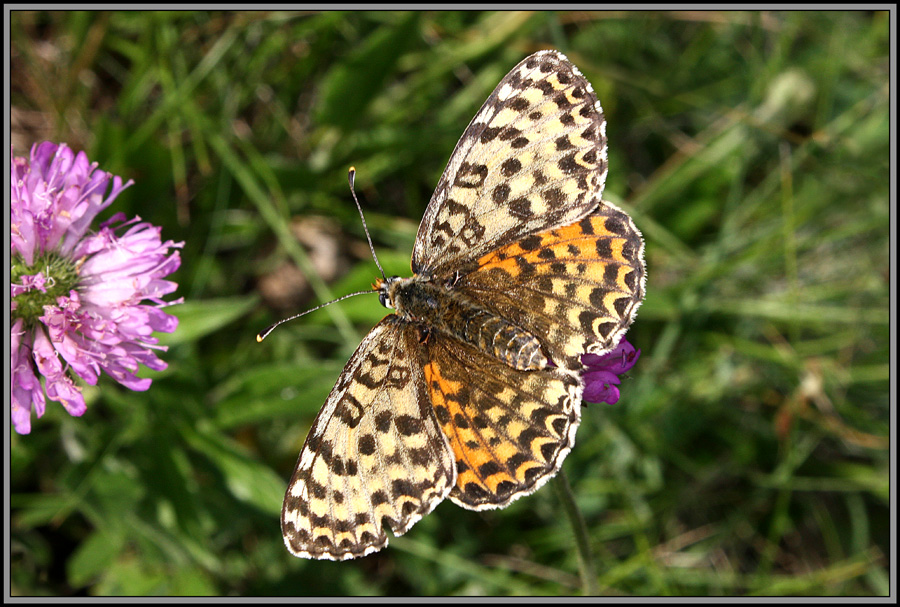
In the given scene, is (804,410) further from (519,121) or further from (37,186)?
(37,186)

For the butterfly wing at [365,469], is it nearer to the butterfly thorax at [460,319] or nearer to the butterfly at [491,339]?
the butterfly at [491,339]

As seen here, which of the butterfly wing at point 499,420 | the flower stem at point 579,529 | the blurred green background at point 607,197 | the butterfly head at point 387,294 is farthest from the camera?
the blurred green background at point 607,197

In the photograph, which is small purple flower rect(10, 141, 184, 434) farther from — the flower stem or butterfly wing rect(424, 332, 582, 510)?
A: the flower stem

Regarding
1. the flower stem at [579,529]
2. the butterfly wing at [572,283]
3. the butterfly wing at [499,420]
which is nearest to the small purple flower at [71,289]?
Result: the butterfly wing at [499,420]

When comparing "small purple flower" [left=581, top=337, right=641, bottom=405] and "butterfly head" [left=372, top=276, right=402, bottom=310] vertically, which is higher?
"butterfly head" [left=372, top=276, right=402, bottom=310]

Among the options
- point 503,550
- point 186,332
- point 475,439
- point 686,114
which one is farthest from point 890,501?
point 186,332

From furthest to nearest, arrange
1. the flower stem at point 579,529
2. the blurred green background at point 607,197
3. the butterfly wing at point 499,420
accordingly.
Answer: the blurred green background at point 607,197 → the flower stem at point 579,529 → the butterfly wing at point 499,420

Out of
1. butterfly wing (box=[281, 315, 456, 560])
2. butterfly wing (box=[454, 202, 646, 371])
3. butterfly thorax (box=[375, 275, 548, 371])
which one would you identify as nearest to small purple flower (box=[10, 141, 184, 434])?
butterfly wing (box=[281, 315, 456, 560])

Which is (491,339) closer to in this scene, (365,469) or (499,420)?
(499,420)
